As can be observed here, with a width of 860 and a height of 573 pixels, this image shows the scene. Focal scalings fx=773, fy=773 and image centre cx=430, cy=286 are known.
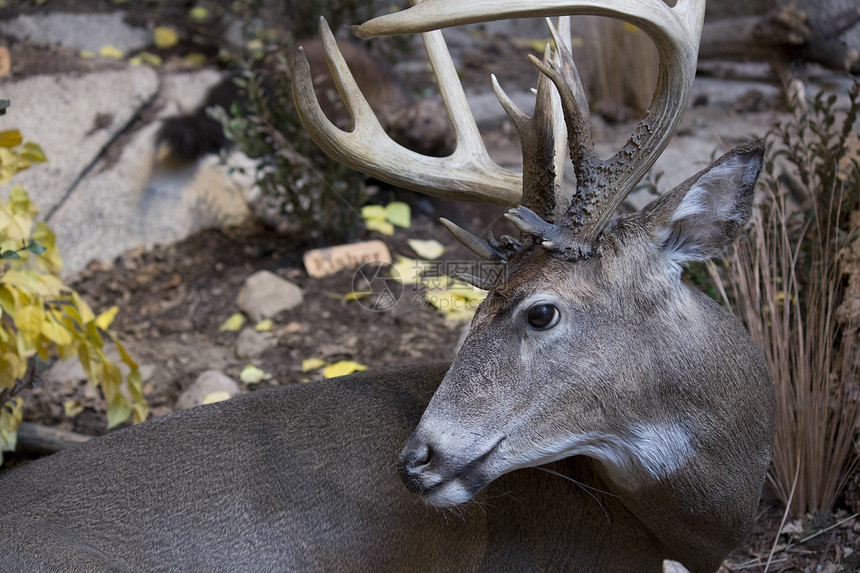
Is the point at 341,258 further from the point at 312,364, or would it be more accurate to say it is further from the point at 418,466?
the point at 418,466

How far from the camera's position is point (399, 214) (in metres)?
5.35

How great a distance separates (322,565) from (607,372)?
1.03m

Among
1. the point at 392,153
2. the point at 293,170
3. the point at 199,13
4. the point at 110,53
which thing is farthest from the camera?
the point at 199,13

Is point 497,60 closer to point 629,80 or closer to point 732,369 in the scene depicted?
point 629,80

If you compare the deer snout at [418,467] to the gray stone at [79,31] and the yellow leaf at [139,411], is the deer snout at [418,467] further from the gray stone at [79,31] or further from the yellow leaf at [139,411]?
the gray stone at [79,31]

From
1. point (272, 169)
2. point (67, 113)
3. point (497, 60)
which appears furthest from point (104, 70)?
point (497, 60)

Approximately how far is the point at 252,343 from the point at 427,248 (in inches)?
53.4

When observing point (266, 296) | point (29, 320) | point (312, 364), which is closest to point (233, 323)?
point (266, 296)

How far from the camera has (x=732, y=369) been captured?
2025mm

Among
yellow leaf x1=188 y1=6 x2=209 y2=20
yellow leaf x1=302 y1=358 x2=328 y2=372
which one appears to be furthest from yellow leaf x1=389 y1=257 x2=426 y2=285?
yellow leaf x1=188 y1=6 x2=209 y2=20

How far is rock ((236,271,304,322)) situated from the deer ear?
2800 millimetres

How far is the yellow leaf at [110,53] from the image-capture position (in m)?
6.33

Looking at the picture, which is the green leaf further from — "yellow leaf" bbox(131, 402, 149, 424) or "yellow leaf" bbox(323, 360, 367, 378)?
"yellow leaf" bbox(323, 360, 367, 378)

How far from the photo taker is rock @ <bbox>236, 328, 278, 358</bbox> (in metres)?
4.13
